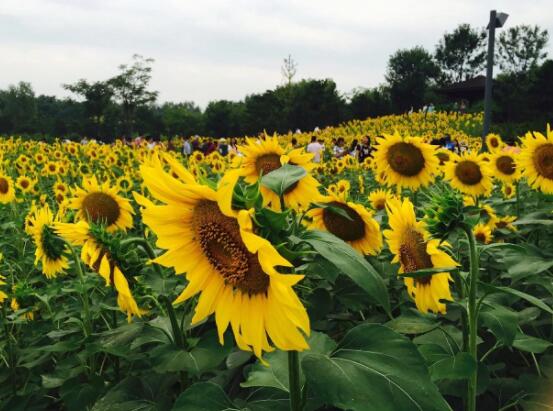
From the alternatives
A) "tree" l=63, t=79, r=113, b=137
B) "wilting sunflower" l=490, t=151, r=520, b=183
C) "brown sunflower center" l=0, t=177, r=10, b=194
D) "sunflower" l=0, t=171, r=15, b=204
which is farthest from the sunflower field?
"tree" l=63, t=79, r=113, b=137

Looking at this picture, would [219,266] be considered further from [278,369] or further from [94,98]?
[94,98]

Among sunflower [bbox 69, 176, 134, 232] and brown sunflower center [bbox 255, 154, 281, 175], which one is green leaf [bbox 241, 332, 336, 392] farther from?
sunflower [bbox 69, 176, 134, 232]

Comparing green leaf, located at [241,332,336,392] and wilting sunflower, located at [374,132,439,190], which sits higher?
wilting sunflower, located at [374,132,439,190]

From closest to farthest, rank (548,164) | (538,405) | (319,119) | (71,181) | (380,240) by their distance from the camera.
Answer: (538,405) → (380,240) → (548,164) → (71,181) → (319,119)

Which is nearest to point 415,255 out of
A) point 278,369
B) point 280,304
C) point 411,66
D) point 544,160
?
point 278,369

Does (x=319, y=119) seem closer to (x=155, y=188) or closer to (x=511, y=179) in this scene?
(x=511, y=179)

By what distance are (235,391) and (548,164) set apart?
2.44m

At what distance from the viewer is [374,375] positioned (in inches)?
40.5

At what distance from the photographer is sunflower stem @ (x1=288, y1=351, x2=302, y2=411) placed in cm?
119

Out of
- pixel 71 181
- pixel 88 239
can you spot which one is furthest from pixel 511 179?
pixel 71 181

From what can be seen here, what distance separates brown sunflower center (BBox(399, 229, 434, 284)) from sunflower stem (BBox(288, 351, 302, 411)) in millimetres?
751

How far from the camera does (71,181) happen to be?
8453 millimetres

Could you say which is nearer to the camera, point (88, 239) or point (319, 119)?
point (88, 239)

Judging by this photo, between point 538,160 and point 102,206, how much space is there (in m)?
2.75
